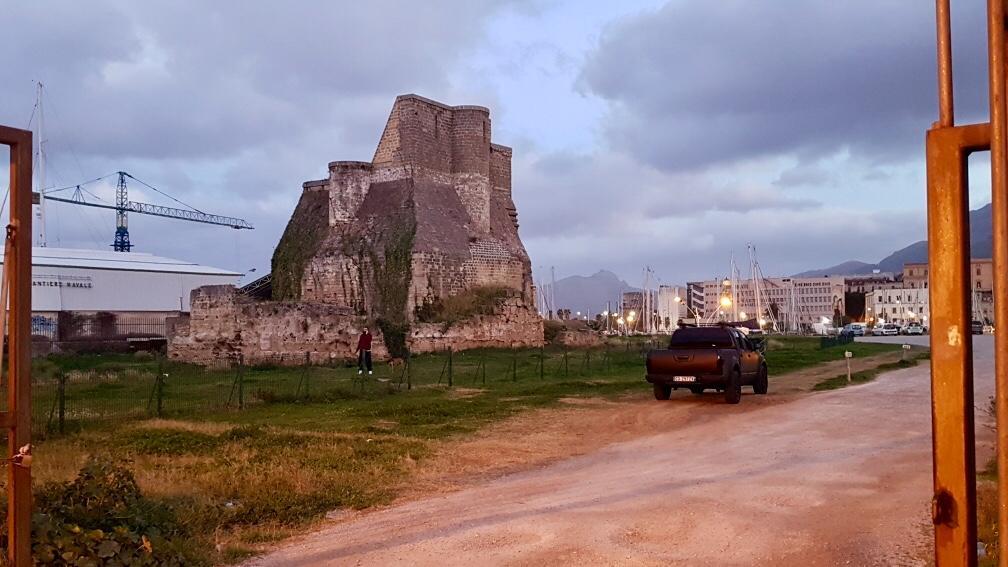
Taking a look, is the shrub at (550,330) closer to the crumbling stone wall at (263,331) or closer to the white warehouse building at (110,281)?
the crumbling stone wall at (263,331)

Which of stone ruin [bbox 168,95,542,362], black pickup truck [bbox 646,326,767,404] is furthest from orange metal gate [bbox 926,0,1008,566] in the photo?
stone ruin [bbox 168,95,542,362]

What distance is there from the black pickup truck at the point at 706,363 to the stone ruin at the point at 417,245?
17.6m

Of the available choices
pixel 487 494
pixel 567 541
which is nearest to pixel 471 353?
pixel 487 494

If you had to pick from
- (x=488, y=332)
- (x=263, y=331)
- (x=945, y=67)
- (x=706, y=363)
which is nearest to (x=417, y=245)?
(x=488, y=332)

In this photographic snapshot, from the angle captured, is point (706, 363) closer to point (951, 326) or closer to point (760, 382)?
point (760, 382)

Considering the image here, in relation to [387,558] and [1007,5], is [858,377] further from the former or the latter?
[1007,5]

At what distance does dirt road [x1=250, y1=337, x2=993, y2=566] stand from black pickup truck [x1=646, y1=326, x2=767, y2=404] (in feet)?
14.0

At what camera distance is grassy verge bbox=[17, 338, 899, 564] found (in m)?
7.77

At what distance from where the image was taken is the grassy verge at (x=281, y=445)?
7.77 metres

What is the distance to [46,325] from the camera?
41031mm

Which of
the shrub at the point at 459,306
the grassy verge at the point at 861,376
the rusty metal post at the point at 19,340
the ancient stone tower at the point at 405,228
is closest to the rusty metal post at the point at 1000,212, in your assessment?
the rusty metal post at the point at 19,340

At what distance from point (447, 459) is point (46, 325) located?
37466mm

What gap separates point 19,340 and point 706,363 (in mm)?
14193

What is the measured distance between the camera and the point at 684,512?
277 inches
